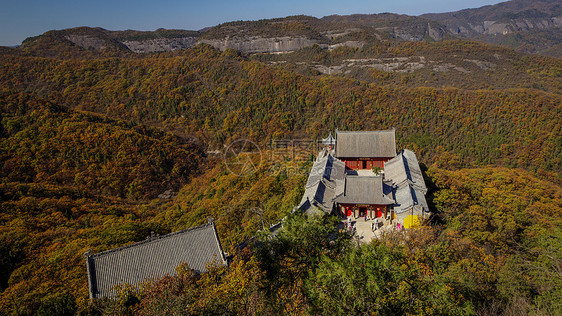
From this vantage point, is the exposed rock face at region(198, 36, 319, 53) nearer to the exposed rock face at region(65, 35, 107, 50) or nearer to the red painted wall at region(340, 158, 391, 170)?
the exposed rock face at region(65, 35, 107, 50)

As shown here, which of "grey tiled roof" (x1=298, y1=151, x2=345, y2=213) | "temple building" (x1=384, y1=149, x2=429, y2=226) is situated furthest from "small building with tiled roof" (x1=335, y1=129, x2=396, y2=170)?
"grey tiled roof" (x1=298, y1=151, x2=345, y2=213)

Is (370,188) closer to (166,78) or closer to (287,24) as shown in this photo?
(166,78)

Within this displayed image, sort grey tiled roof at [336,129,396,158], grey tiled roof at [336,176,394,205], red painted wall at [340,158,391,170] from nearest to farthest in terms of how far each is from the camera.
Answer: grey tiled roof at [336,176,394,205]
grey tiled roof at [336,129,396,158]
red painted wall at [340,158,391,170]

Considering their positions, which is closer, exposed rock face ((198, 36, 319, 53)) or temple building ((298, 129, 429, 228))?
temple building ((298, 129, 429, 228))

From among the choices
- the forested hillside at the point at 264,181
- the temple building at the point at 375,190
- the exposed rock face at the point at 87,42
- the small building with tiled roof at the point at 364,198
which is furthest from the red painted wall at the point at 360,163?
the exposed rock face at the point at 87,42

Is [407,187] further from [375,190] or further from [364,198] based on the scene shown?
[364,198]

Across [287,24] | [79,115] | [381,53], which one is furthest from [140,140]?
[287,24]
